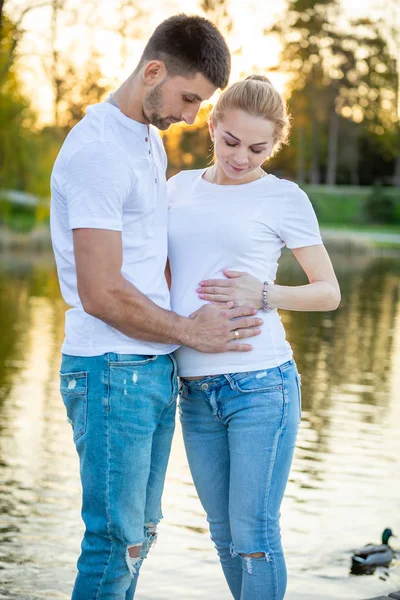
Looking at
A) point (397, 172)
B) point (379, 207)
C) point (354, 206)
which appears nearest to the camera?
point (379, 207)

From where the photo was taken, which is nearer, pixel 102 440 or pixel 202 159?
pixel 102 440

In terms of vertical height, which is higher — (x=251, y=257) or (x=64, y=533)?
(x=251, y=257)

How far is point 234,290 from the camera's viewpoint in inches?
119

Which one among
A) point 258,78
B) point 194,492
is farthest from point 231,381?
point 194,492

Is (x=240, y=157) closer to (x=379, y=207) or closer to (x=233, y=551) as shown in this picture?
(x=233, y=551)

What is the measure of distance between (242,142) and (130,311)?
25.5 inches

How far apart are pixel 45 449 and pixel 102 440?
4668mm

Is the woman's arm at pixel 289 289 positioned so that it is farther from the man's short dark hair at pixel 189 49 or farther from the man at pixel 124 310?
the man's short dark hair at pixel 189 49

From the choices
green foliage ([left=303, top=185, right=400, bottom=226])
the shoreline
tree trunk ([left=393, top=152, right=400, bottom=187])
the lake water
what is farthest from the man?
tree trunk ([left=393, top=152, right=400, bottom=187])

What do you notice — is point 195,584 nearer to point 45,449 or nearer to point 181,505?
point 181,505

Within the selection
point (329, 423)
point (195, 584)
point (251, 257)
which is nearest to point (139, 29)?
point (329, 423)

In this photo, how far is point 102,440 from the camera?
2.78 meters

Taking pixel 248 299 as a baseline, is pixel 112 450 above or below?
below

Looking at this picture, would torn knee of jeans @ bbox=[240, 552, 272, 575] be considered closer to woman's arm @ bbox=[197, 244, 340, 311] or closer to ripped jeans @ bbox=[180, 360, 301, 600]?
ripped jeans @ bbox=[180, 360, 301, 600]
